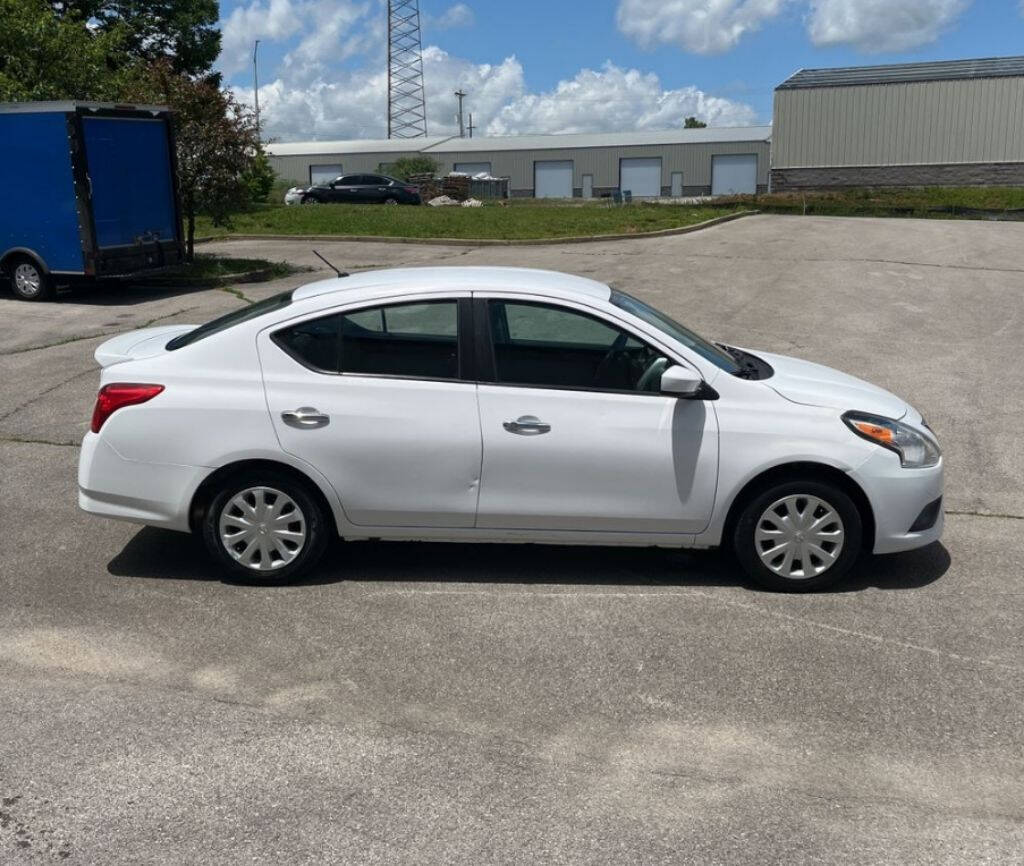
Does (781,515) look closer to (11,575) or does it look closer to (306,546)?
(306,546)

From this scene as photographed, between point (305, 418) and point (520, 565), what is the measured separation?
4.82ft

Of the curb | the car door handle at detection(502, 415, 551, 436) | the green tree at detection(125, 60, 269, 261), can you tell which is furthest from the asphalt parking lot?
the curb

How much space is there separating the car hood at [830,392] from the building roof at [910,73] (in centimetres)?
4919

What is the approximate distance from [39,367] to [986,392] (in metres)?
9.50

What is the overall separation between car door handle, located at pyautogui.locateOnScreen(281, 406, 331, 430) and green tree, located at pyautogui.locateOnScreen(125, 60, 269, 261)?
1365 cm

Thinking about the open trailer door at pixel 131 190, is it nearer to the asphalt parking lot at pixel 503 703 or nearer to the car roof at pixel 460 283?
the asphalt parking lot at pixel 503 703

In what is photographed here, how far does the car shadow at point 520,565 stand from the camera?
575 centimetres

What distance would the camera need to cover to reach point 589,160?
68938mm

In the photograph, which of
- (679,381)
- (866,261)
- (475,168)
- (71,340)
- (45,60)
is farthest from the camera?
(475,168)

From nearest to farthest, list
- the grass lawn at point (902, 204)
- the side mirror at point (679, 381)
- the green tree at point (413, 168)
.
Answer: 1. the side mirror at point (679, 381)
2. the grass lawn at point (902, 204)
3. the green tree at point (413, 168)

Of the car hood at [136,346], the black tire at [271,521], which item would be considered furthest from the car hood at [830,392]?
the car hood at [136,346]

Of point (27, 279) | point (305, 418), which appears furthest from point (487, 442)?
point (27, 279)

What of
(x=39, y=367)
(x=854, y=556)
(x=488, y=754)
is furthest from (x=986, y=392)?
(x=39, y=367)

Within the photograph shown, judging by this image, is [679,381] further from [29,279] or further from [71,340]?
[29,279]
